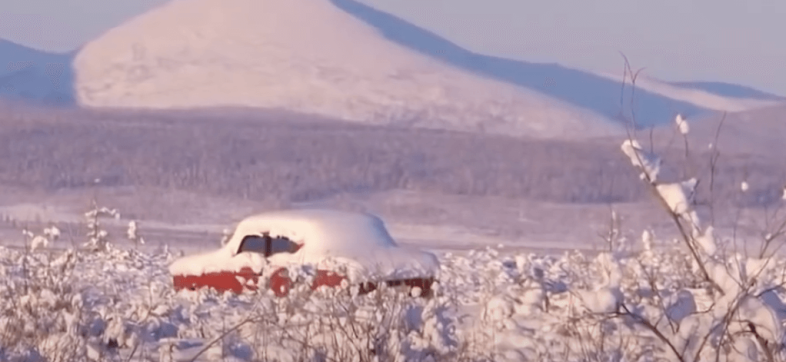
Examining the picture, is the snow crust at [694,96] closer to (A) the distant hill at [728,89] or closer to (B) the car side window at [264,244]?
(A) the distant hill at [728,89]

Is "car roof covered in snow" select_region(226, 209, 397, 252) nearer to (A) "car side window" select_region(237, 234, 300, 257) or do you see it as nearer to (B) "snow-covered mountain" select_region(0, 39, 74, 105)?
(A) "car side window" select_region(237, 234, 300, 257)

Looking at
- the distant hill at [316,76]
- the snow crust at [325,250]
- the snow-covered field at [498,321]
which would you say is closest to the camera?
the snow-covered field at [498,321]

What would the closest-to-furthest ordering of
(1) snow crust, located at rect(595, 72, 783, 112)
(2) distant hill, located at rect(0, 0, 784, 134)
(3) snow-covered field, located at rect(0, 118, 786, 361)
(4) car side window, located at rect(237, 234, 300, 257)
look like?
(3) snow-covered field, located at rect(0, 118, 786, 361), (4) car side window, located at rect(237, 234, 300, 257), (2) distant hill, located at rect(0, 0, 784, 134), (1) snow crust, located at rect(595, 72, 783, 112)

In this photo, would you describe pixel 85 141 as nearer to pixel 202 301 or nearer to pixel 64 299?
pixel 202 301

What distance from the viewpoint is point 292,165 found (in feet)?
190

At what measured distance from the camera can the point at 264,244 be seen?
15.8 metres

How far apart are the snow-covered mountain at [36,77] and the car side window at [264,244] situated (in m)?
75.9

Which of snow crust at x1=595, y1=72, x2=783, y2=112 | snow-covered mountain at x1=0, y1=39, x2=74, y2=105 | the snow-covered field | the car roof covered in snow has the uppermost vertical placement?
snow crust at x1=595, y1=72, x2=783, y2=112

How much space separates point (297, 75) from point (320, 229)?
7868 cm

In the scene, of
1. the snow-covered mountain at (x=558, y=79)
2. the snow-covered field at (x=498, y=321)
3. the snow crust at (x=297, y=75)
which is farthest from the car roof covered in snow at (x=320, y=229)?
the snow-covered mountain at (x=558, y=79)

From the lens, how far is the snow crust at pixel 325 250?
1459 centimetres

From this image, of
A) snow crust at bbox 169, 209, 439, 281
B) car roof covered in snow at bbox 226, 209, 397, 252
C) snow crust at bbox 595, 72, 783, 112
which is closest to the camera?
snow crust at bbox 169, 209, 439, 281

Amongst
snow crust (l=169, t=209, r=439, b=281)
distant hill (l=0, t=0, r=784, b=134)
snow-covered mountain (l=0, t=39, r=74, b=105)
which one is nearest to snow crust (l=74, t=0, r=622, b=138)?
distant hill (l=0, t=0, r=784, b=134)

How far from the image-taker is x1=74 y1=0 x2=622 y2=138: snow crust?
287ft
